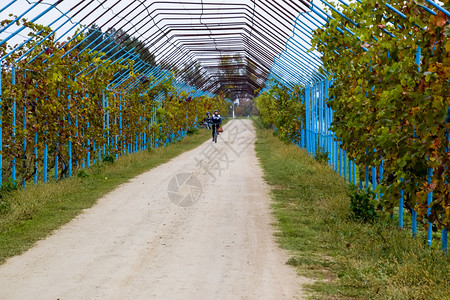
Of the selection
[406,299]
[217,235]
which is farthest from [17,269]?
[406,299]

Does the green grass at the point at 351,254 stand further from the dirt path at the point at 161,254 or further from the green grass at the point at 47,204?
the green grass at the point at 47,204

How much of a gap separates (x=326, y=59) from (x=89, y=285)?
224 inches

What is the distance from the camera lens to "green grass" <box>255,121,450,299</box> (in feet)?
14.4

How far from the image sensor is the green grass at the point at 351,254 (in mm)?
4395

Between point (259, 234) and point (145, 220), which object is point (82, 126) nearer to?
point (145, 220)

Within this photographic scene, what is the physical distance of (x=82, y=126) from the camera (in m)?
12.6

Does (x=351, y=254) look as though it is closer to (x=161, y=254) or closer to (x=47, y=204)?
(x=161, y=254)

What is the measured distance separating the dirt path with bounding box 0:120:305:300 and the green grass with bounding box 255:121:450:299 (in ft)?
0.78

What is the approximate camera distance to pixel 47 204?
28.1 feet

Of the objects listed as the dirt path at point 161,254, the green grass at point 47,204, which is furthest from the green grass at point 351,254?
the green grass at point 47,204

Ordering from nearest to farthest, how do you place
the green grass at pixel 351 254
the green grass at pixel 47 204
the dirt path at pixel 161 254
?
the green grass at pixel 351 254
the dirt path at pixel 161 254
the green grass at pixel 47 204

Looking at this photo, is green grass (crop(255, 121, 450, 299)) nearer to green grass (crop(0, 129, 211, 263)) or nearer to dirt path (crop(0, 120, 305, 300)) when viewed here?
dirt path (crop(0, 120, 305, 300))

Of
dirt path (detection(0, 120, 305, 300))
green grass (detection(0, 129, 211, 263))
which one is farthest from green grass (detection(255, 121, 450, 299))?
green grass (detection(0, 129, 211, 263))

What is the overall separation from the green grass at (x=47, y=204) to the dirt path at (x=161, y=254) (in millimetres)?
209
